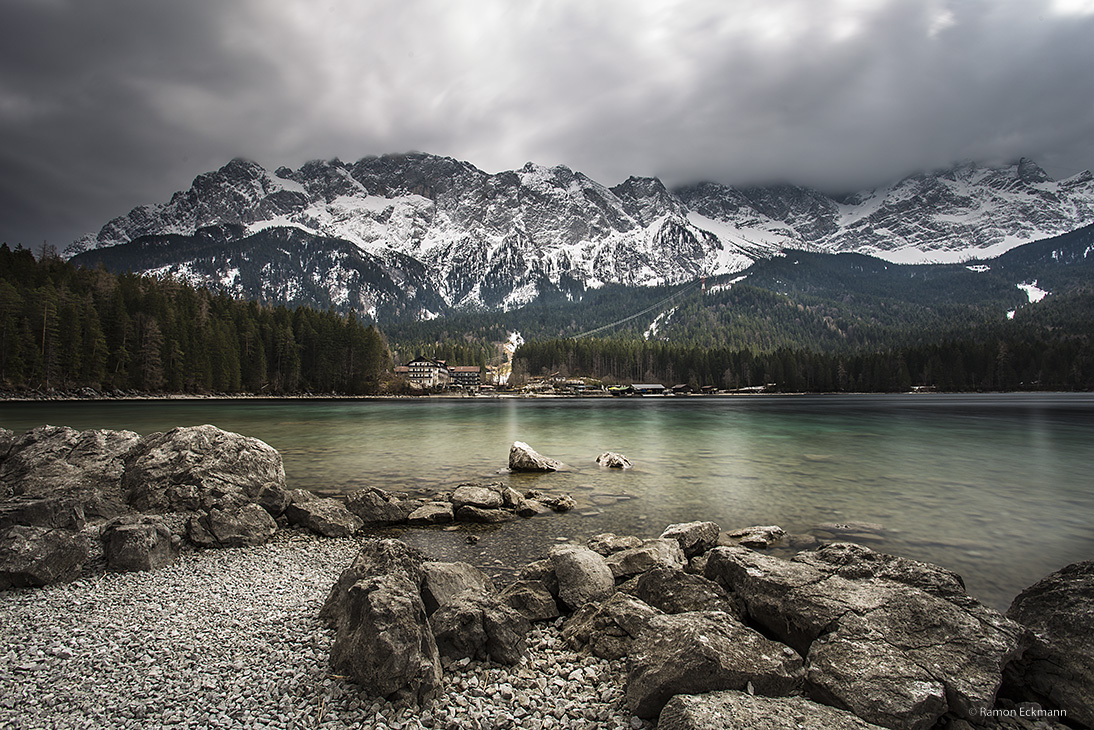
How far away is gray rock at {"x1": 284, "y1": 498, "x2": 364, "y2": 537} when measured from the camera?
47.7 ft

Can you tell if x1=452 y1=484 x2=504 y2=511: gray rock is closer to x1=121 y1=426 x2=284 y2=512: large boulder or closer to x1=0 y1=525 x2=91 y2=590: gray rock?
x1=121 y1=426 x2=284 y2=512: large boulder

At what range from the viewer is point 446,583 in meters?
8.93

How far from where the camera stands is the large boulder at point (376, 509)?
632 inches

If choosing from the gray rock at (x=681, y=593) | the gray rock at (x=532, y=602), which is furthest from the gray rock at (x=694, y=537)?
the gray rock at (x=532, y=602)

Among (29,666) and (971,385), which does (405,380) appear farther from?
(971,385)

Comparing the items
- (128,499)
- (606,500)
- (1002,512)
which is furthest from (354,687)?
(1002,512)

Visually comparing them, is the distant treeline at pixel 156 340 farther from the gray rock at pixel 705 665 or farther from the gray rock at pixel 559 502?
the gray rock at pixel 705 665

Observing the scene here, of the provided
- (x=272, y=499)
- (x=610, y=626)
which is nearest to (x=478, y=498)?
(x=272, y=499)

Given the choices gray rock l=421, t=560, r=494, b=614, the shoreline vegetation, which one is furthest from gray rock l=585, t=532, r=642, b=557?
the shoreline vegetation

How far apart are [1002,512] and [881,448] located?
22102 millimetres

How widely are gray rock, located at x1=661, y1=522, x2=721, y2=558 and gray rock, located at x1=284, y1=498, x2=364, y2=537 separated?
9756mm

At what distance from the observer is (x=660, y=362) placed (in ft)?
628

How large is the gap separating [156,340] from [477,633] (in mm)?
105252

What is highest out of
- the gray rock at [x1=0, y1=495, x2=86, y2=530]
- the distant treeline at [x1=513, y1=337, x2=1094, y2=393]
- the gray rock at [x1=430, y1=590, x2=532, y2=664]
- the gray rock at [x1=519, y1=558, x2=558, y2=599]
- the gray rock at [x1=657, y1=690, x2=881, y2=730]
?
the distant treeline at [x1=513, y1=337, x2=1094, y2=393]
